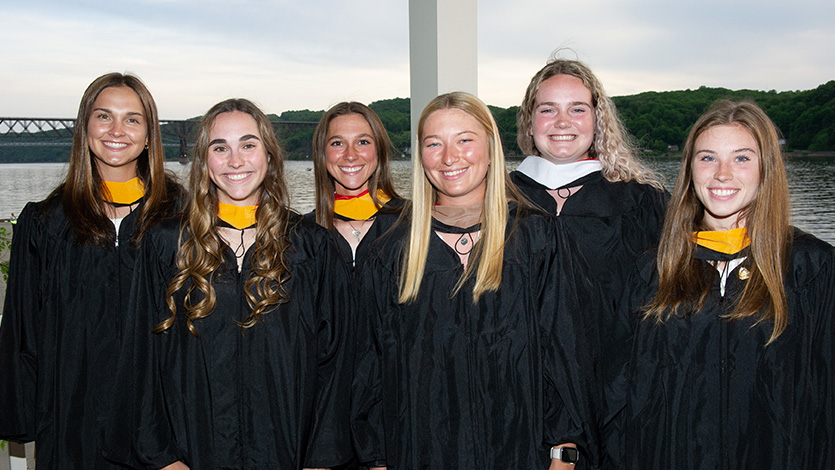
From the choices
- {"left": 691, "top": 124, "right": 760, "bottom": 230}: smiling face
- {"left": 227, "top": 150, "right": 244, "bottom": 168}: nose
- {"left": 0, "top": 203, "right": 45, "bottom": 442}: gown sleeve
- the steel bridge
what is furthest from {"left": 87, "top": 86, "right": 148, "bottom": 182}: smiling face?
the steel bridge

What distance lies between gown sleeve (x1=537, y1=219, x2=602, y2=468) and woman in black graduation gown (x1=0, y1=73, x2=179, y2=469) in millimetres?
1515

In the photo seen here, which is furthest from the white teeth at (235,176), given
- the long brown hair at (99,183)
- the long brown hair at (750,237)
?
the long brown hair at (750,237)

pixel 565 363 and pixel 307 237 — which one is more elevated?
pixel 307 237

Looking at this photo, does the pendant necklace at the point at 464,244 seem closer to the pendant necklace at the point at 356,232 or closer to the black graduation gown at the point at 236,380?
the black graduation gown at the point at 236,380

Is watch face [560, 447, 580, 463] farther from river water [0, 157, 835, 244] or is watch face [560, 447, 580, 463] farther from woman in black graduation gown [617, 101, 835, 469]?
river water [0, 157, 835, 244]

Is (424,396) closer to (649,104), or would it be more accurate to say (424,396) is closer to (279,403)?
(279,403)

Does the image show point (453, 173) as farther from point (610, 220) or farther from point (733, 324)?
point (733, 324)

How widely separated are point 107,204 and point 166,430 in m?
0.98

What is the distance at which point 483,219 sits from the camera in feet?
6.73

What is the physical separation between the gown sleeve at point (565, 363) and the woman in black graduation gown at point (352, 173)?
110 centimetres

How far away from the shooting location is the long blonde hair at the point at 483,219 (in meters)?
1.95

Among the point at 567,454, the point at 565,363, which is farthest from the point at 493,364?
the point at 567,454

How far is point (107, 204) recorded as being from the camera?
8.21 feet

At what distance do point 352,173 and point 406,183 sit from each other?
2.13ft
